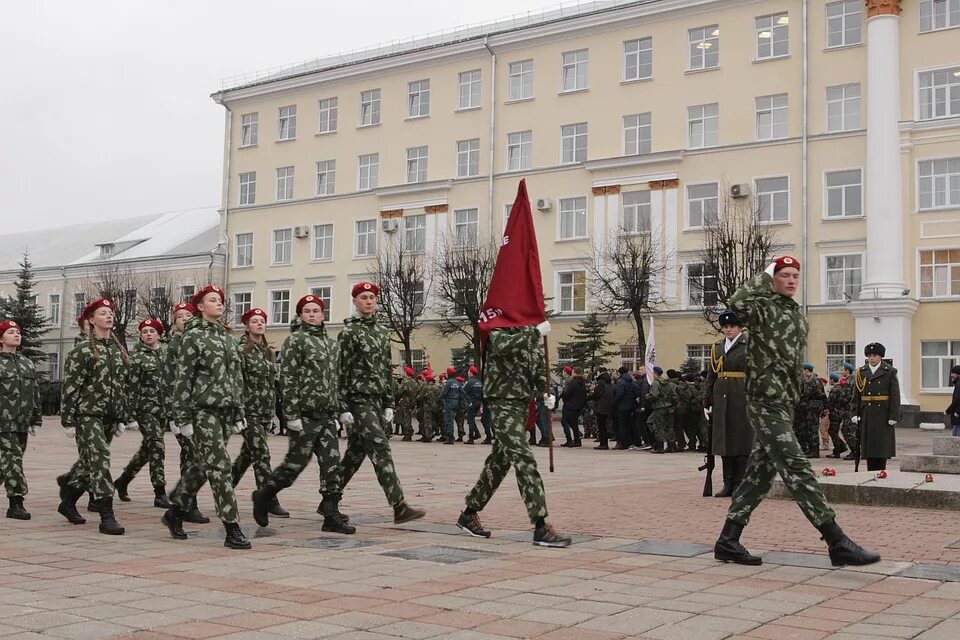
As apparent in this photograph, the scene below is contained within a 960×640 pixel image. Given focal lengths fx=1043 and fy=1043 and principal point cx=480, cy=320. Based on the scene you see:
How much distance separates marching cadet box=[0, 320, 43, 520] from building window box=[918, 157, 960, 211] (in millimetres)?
30977

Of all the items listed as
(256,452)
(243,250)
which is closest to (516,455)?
(256,452)

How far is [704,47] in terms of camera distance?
3925cm

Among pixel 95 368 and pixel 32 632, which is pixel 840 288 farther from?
pixel 32 632

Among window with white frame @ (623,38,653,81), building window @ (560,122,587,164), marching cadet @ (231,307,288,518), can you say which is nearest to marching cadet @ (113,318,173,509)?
marching cadet @ (231,307,288,518)

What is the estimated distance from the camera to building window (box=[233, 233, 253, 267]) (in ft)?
169

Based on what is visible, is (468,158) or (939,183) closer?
(939,183)

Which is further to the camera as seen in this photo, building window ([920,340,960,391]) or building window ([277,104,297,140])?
building window ([277,104,297,140])

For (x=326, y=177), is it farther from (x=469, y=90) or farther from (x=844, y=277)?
(x=844, y=277)

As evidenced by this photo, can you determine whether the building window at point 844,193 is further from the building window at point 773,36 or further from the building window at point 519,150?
the building window at point 519,150

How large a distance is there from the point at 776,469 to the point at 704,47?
34.8m

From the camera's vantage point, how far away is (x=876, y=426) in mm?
13883

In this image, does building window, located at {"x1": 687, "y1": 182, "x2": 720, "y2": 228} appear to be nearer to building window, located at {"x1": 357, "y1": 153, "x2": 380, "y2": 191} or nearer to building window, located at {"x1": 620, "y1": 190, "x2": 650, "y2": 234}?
building window, located at {"x1": 620, "y1": 190, "x2": 650, "y2": 234}

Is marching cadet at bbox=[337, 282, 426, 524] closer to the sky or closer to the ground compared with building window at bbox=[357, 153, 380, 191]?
Result: closer to the ground

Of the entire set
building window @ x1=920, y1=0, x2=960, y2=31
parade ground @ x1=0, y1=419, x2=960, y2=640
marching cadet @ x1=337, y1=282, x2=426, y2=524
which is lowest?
parade ground @ x1=0, y1=419, x2=960, y2=640
